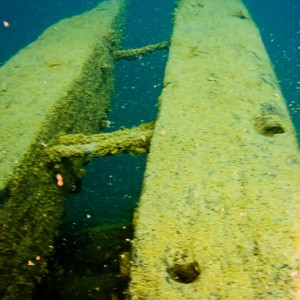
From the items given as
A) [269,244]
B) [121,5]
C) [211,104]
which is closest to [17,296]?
[269,244]

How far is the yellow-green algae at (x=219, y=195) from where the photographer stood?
1.63 metres

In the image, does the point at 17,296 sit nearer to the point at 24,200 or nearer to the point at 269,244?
the point at 24,200

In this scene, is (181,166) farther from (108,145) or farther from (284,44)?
(284,44)

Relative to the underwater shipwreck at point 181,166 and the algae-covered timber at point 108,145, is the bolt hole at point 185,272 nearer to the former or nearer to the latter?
the underwater shipwreck at point 181,166

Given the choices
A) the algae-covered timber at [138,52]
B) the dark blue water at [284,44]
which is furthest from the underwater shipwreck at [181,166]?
the dark blue water at [284,44]

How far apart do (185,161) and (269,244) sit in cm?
93

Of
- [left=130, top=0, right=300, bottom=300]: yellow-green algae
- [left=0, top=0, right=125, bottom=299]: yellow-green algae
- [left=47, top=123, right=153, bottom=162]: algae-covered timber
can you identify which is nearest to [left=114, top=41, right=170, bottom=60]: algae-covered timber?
[left=0, top=0, right=125, bottom=299]: yellow-green algae

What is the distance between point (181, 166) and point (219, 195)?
1.38ft

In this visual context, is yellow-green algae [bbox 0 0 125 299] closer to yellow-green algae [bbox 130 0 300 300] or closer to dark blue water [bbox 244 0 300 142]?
yellow-green algae [bbox 130 0 300 300]

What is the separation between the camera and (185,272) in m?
1.73

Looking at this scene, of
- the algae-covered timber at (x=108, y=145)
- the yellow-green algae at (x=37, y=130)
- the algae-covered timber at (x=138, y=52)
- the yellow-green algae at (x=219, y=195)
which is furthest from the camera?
the algae-covered timber at (x=138, y=52)

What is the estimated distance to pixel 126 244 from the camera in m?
4.16

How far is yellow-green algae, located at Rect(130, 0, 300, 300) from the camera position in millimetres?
1630

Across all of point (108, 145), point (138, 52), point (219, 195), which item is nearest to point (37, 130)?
point (108, 145)
